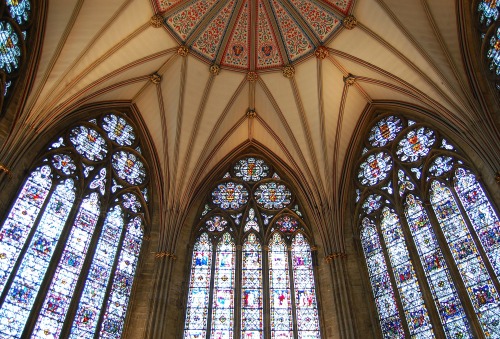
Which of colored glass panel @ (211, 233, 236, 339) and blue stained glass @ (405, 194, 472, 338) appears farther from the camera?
colored glass panel @ (211, 233, 236, 339)

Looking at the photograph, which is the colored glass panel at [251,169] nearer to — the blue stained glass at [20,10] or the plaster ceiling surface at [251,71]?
the plaster ceiling surface at [251,71]

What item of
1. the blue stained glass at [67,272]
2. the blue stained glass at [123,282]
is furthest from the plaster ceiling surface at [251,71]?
the blue stained glass at [67,272]

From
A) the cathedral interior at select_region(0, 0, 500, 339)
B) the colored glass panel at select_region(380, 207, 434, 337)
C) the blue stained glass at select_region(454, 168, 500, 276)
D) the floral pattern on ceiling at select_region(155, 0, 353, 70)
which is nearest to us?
the blue stained glass at select_region(454, 168, 500, 276)

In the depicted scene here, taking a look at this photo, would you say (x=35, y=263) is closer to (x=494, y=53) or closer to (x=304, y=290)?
(x=304, y=290)

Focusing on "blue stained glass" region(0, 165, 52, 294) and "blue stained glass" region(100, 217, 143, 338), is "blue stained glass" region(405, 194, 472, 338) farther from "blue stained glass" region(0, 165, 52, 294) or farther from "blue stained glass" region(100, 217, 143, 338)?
"blue stained glass" region(0, 165, 52, 294)

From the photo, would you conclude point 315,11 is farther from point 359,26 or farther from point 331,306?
point 331,306

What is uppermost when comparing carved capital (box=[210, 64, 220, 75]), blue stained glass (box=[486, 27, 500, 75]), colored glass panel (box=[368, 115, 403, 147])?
carved capital (box=[210, 64, 220, 75])

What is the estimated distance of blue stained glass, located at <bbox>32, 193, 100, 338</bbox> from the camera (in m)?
11.6

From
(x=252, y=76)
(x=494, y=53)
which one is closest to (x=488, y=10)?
(x=494, y=53)

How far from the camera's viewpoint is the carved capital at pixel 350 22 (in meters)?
14.8

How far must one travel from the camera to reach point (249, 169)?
1764cm

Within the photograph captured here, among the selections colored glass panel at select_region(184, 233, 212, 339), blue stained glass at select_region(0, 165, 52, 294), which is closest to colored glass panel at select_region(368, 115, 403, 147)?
colored glass panel at select_region(184, 233, 212, 339)

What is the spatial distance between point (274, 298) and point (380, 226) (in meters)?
3.73

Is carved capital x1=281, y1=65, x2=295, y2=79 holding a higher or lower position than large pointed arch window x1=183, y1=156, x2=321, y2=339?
higher
